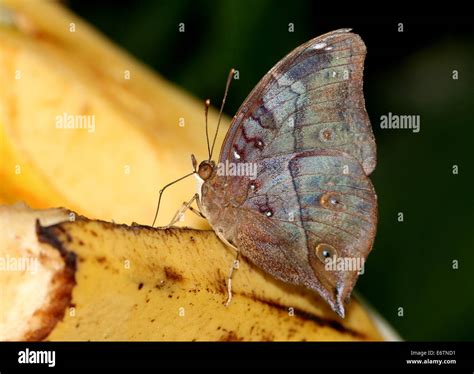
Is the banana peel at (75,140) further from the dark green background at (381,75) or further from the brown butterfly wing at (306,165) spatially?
the dark green background at (381,75)

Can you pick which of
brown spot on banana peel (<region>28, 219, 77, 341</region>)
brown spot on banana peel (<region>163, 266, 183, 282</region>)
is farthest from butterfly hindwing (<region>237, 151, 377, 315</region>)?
brown spot on banana peel (<region>28, 219, 77, 341</region>)

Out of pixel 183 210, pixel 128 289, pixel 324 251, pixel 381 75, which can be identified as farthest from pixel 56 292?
pixel 381 75

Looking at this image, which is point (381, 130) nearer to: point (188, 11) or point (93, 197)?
point (188, 11)

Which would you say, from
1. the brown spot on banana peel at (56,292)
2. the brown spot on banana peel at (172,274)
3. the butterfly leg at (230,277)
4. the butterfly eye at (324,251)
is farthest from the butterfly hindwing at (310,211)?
the brown spot on banana peel at (56,292)

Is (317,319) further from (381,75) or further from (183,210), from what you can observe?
(381,75)

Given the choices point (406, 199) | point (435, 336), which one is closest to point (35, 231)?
point (435, 336)
